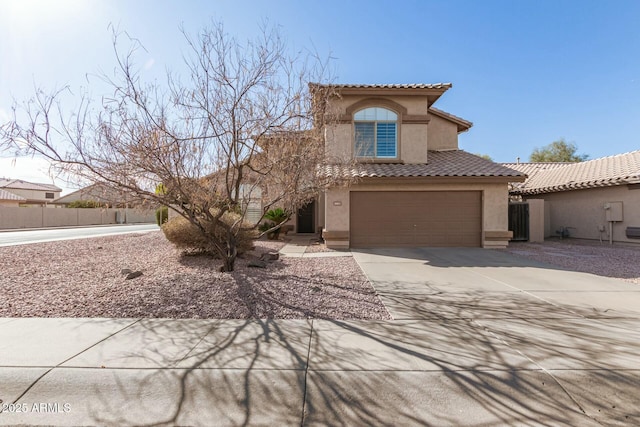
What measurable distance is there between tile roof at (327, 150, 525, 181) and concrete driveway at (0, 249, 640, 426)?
7.38m

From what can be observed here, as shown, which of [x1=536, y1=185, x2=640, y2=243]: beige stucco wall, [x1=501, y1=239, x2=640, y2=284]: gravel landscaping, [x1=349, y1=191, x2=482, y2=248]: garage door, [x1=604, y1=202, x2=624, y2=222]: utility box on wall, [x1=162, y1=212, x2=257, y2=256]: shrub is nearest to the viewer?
[x1=501, y1=239, x2=640, y2=284]: gravel landscaping

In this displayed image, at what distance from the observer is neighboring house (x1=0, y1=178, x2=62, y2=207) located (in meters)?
42.9

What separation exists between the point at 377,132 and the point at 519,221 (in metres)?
8.17

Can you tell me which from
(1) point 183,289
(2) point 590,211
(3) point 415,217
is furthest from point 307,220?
(2) point 590,211

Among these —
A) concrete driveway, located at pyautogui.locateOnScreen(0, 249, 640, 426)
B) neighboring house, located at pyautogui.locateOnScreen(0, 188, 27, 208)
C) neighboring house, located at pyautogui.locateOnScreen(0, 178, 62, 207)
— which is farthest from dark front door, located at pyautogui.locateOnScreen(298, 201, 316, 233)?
neighboring house, located at pyautogui.locateOnScreen(0, 178, 62, 207)

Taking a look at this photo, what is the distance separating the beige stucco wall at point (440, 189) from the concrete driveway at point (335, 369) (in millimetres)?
7253

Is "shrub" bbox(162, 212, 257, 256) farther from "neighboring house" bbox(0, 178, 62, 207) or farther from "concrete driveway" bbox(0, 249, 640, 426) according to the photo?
"neighboring house" bbox(0, 178, 62, 207)

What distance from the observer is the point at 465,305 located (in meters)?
5.45

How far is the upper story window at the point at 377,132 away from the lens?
43.2ft

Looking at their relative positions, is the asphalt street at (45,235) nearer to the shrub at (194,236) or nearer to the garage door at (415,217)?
the shrub at (194,236)

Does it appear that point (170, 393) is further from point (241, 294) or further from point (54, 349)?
point (241, 294)

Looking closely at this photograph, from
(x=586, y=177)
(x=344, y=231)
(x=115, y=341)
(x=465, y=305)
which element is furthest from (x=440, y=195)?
(x=115, y=341)

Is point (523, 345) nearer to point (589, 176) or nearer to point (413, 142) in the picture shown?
point (413, 142)

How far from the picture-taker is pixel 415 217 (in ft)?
41.2
